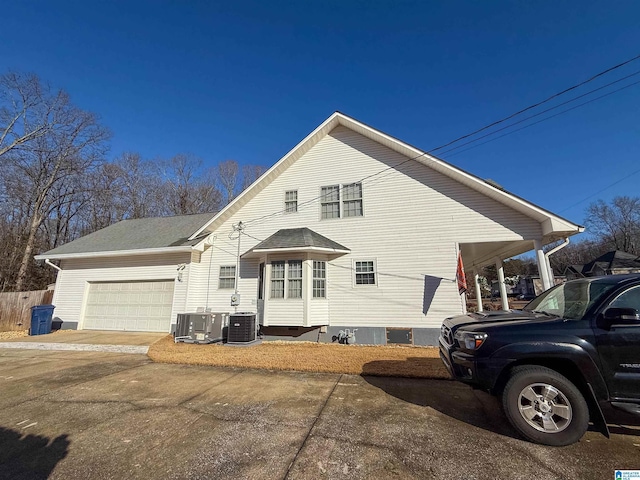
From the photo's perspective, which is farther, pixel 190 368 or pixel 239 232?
pixel 239 232

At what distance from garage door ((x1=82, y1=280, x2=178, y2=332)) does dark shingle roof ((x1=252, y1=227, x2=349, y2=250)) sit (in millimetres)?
5051

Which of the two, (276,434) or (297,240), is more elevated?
(297,240)

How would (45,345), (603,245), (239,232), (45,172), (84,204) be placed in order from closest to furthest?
1. (45,345)
2. (239,232)
3. (45,172)
4. (84,204)
5. (603,245)

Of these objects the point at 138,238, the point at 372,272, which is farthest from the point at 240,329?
the point at 138,238

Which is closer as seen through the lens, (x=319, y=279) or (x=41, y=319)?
(x=319, y=279)

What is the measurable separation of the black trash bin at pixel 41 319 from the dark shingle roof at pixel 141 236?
2.56 m

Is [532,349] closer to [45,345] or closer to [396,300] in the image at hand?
[396,300]

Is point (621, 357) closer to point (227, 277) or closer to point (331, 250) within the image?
point (331, 250)

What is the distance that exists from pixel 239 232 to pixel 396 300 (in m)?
6.69

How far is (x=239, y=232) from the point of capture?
11.2m

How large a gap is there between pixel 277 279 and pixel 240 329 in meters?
2.06

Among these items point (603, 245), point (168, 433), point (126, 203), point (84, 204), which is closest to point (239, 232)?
point (168, 433)

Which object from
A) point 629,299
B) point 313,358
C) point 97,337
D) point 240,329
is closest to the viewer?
point 629,299

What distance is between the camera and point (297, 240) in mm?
9500
